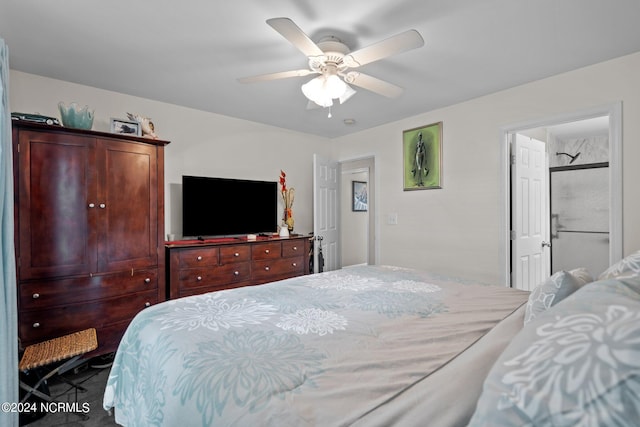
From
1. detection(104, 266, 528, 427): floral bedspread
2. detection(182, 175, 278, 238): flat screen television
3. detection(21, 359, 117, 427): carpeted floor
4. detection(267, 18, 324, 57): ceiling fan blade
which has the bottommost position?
detection(21, 359, 117, 427): carpeted floor

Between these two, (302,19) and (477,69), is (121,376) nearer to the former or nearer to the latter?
(302,19)

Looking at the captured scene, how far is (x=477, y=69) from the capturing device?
100 inches

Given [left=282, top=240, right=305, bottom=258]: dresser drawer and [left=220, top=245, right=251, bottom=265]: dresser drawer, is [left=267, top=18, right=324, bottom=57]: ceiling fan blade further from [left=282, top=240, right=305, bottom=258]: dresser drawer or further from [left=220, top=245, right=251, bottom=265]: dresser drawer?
[left=282, top=240, right=305, bottom=258]: dresser drawer

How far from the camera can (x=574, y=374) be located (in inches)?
18.1

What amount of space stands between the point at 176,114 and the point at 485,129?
3400mm

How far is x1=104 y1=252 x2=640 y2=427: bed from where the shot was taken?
A: 705mm

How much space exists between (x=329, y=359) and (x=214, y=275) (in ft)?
7.98

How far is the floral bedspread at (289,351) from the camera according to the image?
783 millimetres

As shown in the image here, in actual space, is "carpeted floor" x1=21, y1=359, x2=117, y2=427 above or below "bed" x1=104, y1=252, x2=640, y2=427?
below

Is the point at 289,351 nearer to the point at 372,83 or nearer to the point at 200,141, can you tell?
the point at 372,83

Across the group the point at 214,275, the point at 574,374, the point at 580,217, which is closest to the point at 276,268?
the point at 214,275

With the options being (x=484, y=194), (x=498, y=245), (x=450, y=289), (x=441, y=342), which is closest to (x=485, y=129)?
(x=484, y=194)

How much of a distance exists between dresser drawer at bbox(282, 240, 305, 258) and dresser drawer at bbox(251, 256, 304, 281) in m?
0.05

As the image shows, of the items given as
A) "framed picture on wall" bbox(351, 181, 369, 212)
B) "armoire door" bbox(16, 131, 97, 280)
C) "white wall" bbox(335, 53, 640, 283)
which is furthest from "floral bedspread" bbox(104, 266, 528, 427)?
"framed picture on wall" bbox(351, 181, 369, 212)
